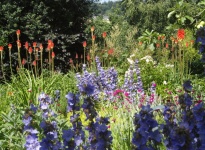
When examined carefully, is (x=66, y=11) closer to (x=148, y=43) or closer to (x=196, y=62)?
(x=148, y=43)

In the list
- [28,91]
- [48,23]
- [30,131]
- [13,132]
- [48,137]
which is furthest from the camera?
[48,23]

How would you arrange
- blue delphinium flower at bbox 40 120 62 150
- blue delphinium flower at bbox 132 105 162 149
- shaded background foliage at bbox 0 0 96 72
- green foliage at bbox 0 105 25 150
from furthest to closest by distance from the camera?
shaded background foliage at bbox 0 0 96 72
green foliage at bbox 0 105 25 150
blue delphinium flower at bbox 40 120 62 150
blue delphinium flower at bbox 132 105 162 149

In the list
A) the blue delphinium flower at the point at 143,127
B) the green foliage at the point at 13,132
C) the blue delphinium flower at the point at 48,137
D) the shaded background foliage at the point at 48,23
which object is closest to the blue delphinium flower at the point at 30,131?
the blue delphinium flower at the point at 48,137

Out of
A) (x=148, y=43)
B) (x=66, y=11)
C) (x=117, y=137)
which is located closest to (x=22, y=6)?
(x=66, y=11)

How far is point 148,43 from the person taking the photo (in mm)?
8680

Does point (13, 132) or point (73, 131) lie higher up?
point (73, 131)

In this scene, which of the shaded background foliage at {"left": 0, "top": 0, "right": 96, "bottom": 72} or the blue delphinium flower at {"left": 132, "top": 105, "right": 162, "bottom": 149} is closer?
the blue delphinium flower at {"left": 132, "top": 105, "right": 162, "bottom": 149}

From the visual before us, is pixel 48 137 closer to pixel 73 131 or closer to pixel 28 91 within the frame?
pixel 73 131

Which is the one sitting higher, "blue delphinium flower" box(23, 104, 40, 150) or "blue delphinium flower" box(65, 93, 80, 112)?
"blue delphinium flower" box(65, 93, 80, 112)

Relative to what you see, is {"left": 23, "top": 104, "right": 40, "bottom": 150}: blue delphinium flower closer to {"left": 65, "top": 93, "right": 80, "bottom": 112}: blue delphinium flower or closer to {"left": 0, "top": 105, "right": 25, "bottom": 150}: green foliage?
{"left": 65, "top": 93, "right": 80, "bottom": 112}: blue delphinium flower

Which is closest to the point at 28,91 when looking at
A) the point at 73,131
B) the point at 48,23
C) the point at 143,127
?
the point at 73,131

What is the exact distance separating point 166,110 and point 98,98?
3.95m

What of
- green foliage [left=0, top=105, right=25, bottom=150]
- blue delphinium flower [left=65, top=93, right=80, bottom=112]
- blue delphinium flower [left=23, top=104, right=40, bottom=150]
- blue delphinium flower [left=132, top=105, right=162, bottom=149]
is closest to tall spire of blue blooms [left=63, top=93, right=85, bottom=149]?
blue delphinium flower [left=65, top=93, right=80, bottom=112]

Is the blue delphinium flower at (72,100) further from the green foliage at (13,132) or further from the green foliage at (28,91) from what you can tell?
the green foliage at (28,91)
